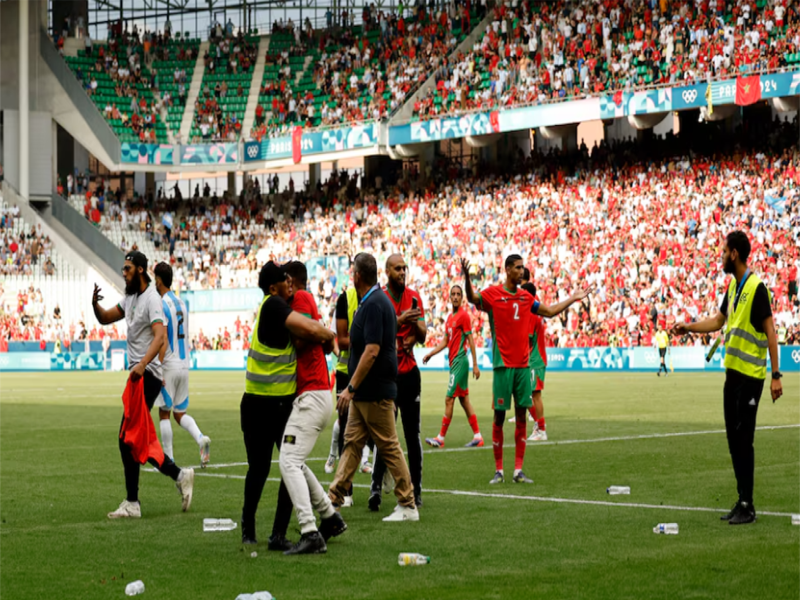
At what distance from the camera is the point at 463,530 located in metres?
10.7

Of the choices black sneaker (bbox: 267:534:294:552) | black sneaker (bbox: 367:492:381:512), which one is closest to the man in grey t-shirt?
black sneaker (bbox: 367:492:381:512)

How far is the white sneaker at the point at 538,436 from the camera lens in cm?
1929

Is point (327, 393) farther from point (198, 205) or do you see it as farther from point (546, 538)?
point (198, 205)

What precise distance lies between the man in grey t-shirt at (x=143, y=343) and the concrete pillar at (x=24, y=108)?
5405 cm

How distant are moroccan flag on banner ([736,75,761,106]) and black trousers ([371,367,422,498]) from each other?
3539cm

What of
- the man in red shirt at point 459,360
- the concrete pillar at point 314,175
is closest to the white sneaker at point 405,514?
the man in red shirt at point 459,360

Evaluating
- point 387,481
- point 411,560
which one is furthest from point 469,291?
point 411,560

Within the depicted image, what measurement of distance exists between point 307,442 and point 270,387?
1.80 ft

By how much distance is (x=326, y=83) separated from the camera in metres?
63.7

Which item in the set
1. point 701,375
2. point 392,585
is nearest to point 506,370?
point 392,585

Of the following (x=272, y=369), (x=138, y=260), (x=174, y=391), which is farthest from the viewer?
(x=174, y=391)

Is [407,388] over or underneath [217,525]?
over

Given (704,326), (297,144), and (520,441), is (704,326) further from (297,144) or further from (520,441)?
(297,144)

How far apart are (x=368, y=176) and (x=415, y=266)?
12.6 meters
